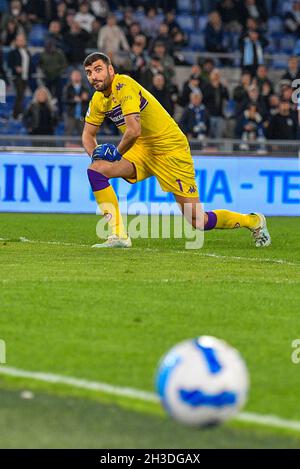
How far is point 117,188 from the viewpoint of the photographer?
2186 centimetres

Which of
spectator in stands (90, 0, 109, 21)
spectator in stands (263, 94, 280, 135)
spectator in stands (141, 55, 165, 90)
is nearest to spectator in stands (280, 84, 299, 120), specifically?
spectator in stands (263, 94, 280, 135)

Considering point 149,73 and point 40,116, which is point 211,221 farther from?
point 149,73

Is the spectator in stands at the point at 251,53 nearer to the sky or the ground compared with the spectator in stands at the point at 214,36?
nearer to the ground

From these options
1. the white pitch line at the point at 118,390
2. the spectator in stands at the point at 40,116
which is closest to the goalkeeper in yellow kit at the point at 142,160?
the white pitch line at the point at 118,390

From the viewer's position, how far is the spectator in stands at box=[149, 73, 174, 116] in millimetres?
24203

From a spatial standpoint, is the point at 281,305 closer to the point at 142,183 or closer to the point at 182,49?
the point at 142,183

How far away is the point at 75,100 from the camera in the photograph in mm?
24375

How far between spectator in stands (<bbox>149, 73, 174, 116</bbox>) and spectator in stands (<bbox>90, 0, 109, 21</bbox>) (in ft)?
12.6

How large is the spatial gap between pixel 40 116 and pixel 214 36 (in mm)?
6708

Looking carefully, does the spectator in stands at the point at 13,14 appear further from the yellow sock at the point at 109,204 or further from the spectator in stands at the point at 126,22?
the yellow sock at the point at 109,204

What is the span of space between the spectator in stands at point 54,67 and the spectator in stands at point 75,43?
0.91 meters

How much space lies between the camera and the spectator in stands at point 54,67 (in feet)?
82.4

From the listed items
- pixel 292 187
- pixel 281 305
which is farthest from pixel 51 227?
pixel 281 305

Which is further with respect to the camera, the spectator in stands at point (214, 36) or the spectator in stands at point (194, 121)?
the spectator in stands at point (214, 36)
